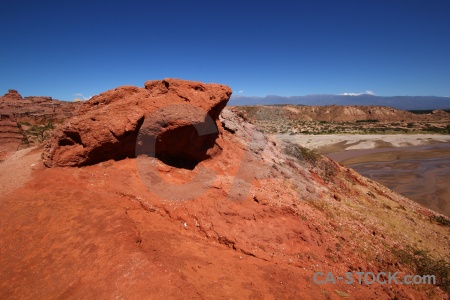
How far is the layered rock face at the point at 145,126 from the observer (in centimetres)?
Answer: 866

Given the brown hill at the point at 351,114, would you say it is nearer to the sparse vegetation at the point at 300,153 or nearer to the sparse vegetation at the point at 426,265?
the sparse vegetation at the point at 300,153

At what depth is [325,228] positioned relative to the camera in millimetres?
9023

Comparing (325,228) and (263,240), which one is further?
(325,228)

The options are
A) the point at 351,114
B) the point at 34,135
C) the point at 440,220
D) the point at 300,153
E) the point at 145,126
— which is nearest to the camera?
the point at 145,126

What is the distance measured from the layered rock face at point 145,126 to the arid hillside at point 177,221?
0.04m

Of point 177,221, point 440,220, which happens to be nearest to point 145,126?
point 177,221

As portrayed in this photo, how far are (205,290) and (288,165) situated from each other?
1010cm

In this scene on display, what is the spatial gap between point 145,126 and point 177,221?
147 inches

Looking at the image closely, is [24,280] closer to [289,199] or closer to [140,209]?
[140,209]

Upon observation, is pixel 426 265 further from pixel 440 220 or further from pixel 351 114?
pixel 351 114

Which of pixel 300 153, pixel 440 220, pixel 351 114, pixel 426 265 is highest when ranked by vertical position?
pixel 351 114

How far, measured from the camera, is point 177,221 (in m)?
7.36

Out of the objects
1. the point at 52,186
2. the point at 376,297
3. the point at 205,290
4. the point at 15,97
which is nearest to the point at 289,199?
the point at 376,297

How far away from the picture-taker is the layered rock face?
866cm
